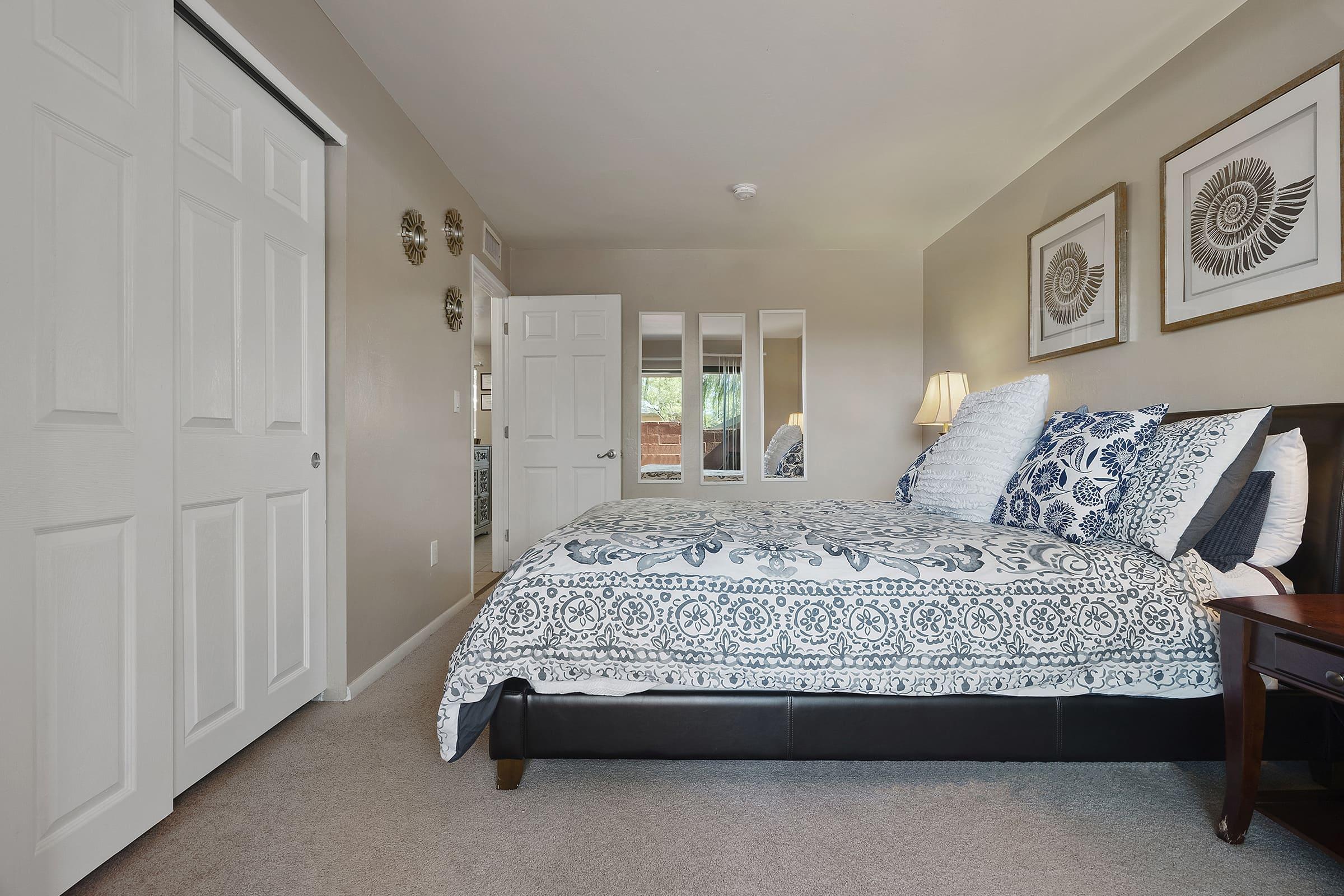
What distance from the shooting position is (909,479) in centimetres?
262

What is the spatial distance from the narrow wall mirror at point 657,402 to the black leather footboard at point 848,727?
3.10 metres

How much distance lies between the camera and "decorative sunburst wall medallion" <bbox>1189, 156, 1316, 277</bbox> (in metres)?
1.82

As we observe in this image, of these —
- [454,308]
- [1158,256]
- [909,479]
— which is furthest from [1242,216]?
[454,308]

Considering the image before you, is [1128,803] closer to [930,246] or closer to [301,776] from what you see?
[301,776]

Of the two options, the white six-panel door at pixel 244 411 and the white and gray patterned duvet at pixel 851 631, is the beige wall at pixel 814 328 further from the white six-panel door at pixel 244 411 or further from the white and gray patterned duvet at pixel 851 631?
the white and gray patterned duvet at pixel 851 631

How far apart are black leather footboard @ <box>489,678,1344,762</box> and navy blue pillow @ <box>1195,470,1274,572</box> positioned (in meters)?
0.37

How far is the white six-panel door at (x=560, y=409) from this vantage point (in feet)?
14.5

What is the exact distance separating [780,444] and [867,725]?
3.17 m

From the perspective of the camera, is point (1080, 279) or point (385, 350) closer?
point (385, 350)

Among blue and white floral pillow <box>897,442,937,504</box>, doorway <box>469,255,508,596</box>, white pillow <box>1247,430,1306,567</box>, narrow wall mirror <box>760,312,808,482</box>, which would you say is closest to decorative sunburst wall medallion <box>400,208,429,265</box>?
doorway <box>469,255,508,596</box>

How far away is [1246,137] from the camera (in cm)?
193

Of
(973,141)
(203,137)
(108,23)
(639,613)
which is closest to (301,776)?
(639,613)

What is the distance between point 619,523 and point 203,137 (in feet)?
5.22

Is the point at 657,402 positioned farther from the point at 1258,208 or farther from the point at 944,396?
the point at 1258,208
